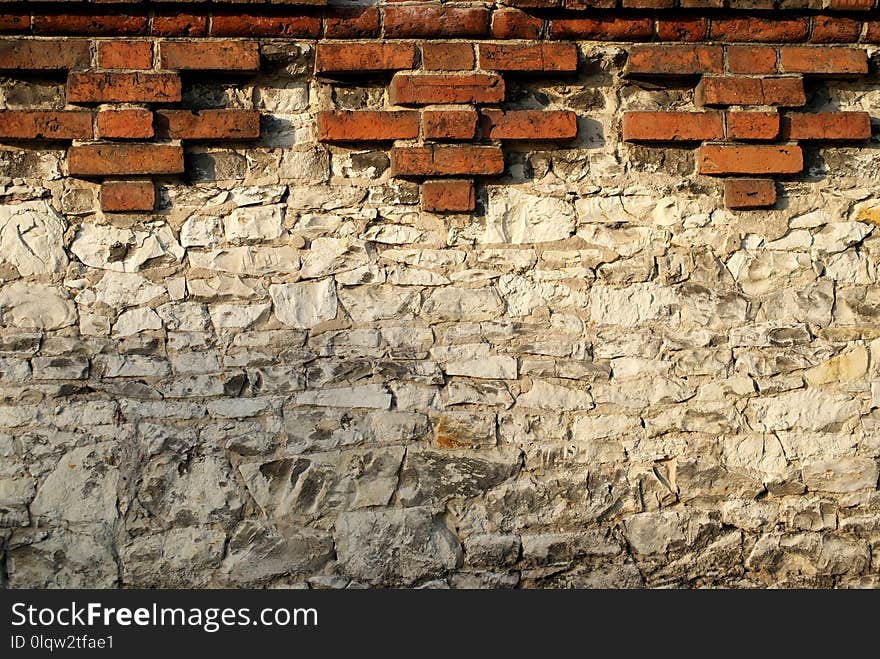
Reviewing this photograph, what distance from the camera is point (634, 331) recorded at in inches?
130

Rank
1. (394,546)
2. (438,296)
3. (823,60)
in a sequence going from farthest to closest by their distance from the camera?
(823,60) < (438,296) < (394,546)

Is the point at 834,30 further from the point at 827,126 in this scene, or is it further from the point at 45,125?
the point at 45,125

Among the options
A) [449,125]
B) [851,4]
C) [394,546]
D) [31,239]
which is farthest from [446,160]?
[851,4]

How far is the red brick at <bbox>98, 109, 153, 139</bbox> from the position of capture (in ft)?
10.5

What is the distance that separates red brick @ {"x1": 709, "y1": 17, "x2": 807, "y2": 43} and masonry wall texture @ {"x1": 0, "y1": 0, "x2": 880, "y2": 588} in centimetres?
1

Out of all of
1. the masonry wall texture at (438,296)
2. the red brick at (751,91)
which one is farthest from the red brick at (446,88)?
the red brick at (751,91)

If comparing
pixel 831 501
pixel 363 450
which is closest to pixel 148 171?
pixel 363 450

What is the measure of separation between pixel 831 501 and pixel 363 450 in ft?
4.99

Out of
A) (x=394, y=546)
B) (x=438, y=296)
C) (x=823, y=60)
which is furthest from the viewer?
(x=823, y=60)

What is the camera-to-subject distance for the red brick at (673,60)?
3344 mm

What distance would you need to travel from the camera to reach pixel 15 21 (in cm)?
319

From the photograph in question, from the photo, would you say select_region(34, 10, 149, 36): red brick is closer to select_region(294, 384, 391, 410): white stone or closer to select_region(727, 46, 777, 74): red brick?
select_region(294, 384, 391, 410): white stone

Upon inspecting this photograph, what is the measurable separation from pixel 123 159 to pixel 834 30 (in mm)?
2372

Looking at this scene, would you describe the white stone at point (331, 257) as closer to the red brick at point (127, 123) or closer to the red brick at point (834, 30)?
the red brick at point (127, 123)
